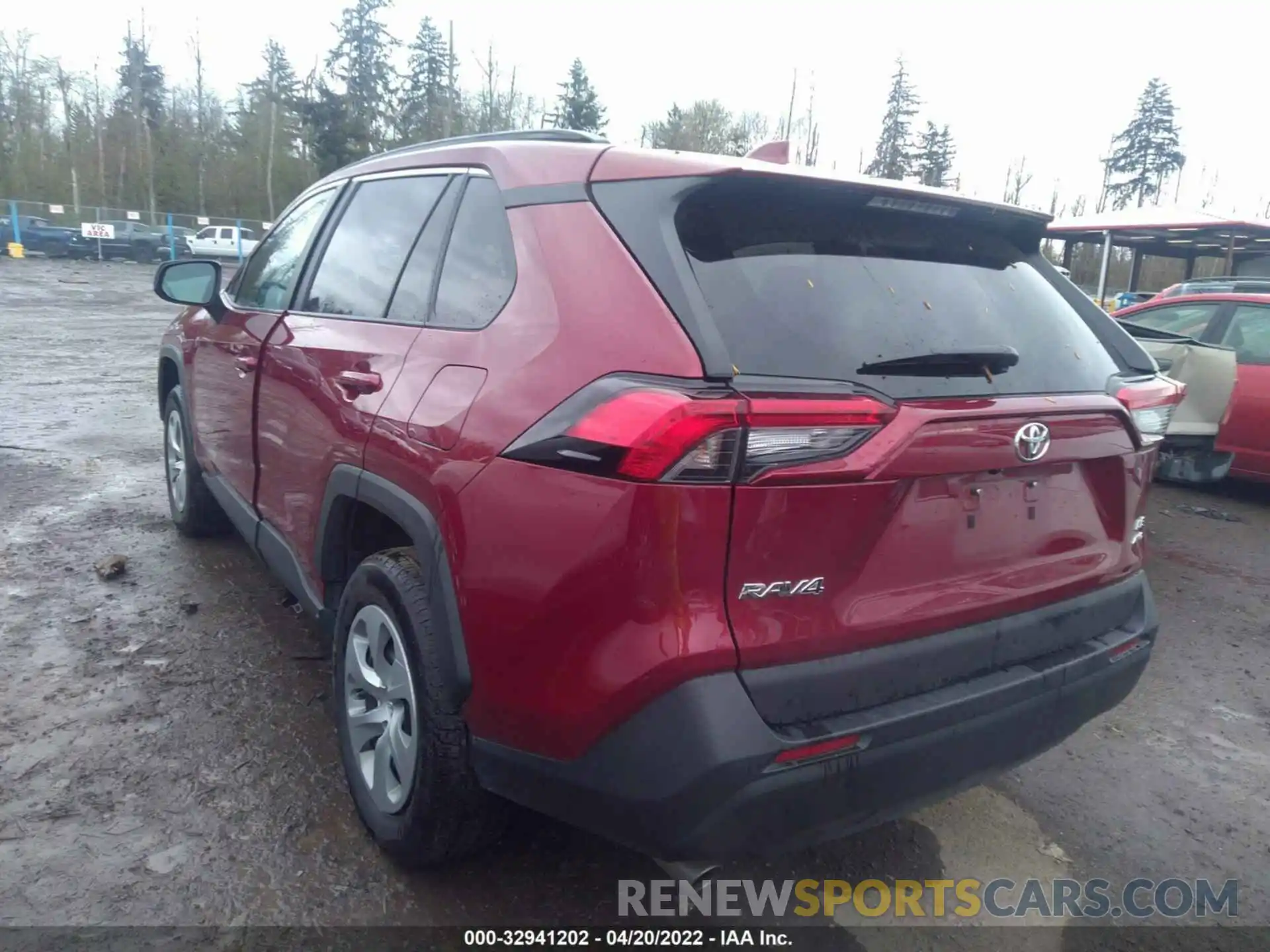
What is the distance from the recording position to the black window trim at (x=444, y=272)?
7.34 feet

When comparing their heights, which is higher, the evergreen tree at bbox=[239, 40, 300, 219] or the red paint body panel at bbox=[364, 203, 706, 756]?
the evergreen tree at bbox=[239, 40, 300, 219]

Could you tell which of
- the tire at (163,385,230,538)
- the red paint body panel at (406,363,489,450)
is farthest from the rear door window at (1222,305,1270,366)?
the tire at (163,385,230,538)

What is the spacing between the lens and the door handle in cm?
262

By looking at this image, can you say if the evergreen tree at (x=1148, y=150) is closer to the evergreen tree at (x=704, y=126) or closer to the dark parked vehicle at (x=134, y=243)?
the evergreen tree at (x=704, y=126)

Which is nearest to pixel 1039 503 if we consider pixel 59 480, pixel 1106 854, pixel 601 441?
pixel 601 441

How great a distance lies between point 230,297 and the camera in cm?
432

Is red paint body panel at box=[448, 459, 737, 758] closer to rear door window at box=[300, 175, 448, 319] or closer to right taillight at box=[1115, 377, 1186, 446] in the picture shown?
rear door window at box=[300, 175, 448, 319]

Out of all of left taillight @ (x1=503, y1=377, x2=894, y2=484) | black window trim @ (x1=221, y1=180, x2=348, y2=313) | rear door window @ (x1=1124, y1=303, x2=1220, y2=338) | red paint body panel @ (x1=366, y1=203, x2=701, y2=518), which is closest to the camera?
left taillight @ (x1=503, y1=377, x2=894, y2=484)

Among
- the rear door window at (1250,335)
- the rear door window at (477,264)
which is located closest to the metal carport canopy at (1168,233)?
the rear door window at (1250,335)

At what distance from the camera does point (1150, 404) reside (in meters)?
2.59

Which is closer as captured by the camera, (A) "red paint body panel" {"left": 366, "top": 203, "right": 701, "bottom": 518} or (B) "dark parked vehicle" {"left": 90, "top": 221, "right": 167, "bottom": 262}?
(A) "red paint body panel" {"left": 366, "top": 203, "right": 701, "bottom": 518}

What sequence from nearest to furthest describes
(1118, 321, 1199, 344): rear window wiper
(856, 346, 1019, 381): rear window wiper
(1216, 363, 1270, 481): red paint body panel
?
(856, 346, 1019, 381): rear window wiper
(1118, 321, 1199, 344): rear window wiper
(1216, 363, 1270, 481): red paint body panel

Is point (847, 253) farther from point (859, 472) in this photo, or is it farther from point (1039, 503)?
point (1039, 503)

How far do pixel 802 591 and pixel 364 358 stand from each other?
1501mm
